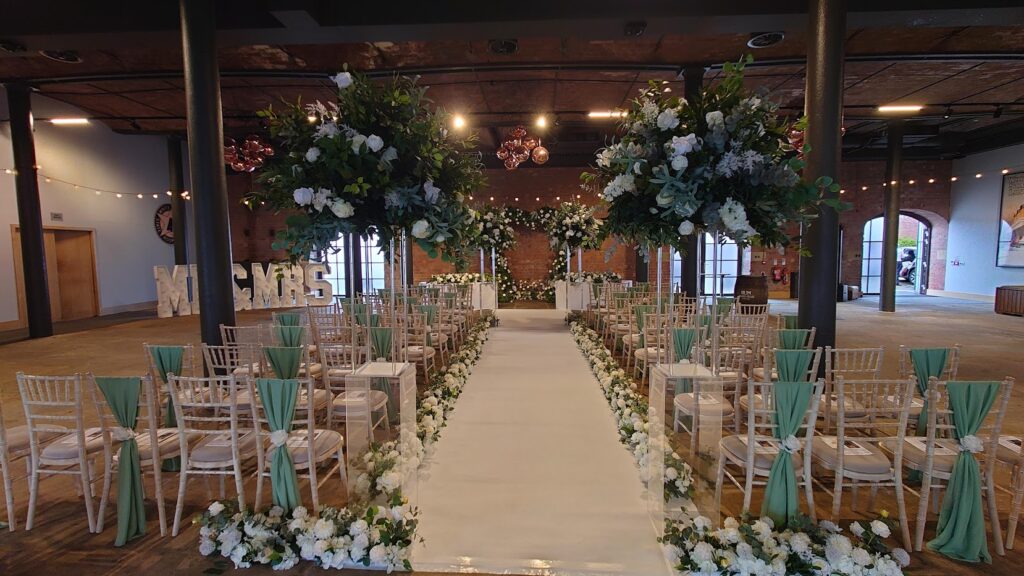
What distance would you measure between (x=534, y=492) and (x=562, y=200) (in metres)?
13.2

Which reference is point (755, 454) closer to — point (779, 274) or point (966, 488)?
point (966, 488)

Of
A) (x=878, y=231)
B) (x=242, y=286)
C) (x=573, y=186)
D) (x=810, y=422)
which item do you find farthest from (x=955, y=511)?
(x=878, y=231)

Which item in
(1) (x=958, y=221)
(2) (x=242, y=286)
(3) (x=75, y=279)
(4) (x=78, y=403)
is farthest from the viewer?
(1) (x=958, y=221)

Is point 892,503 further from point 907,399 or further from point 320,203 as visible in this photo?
point 320,203

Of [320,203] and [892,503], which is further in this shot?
[892,503]

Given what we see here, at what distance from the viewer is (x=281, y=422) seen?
2801mm

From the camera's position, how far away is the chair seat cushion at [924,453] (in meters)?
2.72

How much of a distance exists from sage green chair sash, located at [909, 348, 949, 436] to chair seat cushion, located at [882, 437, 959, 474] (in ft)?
2.08

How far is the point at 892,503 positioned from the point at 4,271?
14.6 m

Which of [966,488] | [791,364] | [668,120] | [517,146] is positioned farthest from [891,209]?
[668,120]

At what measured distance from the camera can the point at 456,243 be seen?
132 inches

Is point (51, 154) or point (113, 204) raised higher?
point (51, 154)

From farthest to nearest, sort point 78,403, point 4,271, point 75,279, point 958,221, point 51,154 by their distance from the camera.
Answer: point 958,221 < point 75,279 < point 51,154 < point 4,271 < point 78,403

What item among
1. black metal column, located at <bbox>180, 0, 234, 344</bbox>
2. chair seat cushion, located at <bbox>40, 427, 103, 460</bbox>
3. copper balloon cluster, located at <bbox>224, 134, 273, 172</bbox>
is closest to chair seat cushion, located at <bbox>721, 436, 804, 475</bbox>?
chair seat cushion, located at <bbox>40, 427, 103, 460</bbox>
